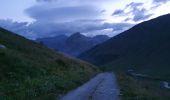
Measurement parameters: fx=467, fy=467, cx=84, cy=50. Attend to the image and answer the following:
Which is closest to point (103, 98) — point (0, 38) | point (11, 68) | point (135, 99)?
point (135, 99)

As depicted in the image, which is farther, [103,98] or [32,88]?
[32,88]

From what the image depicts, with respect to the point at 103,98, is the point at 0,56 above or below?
above

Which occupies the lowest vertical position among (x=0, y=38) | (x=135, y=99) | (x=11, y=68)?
(x=135, y=99)

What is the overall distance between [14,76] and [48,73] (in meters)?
12.5

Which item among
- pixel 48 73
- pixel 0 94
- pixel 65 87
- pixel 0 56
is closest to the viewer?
pixel 0 94

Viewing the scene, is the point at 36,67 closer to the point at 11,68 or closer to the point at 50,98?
the point at 11,68

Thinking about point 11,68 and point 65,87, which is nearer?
point 65,87

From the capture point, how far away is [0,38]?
8144cm

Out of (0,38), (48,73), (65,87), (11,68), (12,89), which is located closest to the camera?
(12,89)

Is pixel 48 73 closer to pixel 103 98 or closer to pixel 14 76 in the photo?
pixel 14 76

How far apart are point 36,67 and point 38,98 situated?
22.9m

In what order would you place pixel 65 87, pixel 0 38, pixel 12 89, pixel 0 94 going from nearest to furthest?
1. pixel 0 94
2. pixel 12 89
3. pixel 65 87
4. pixel 0 38

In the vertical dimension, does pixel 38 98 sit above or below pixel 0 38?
below

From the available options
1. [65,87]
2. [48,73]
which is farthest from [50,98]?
[48,73]
